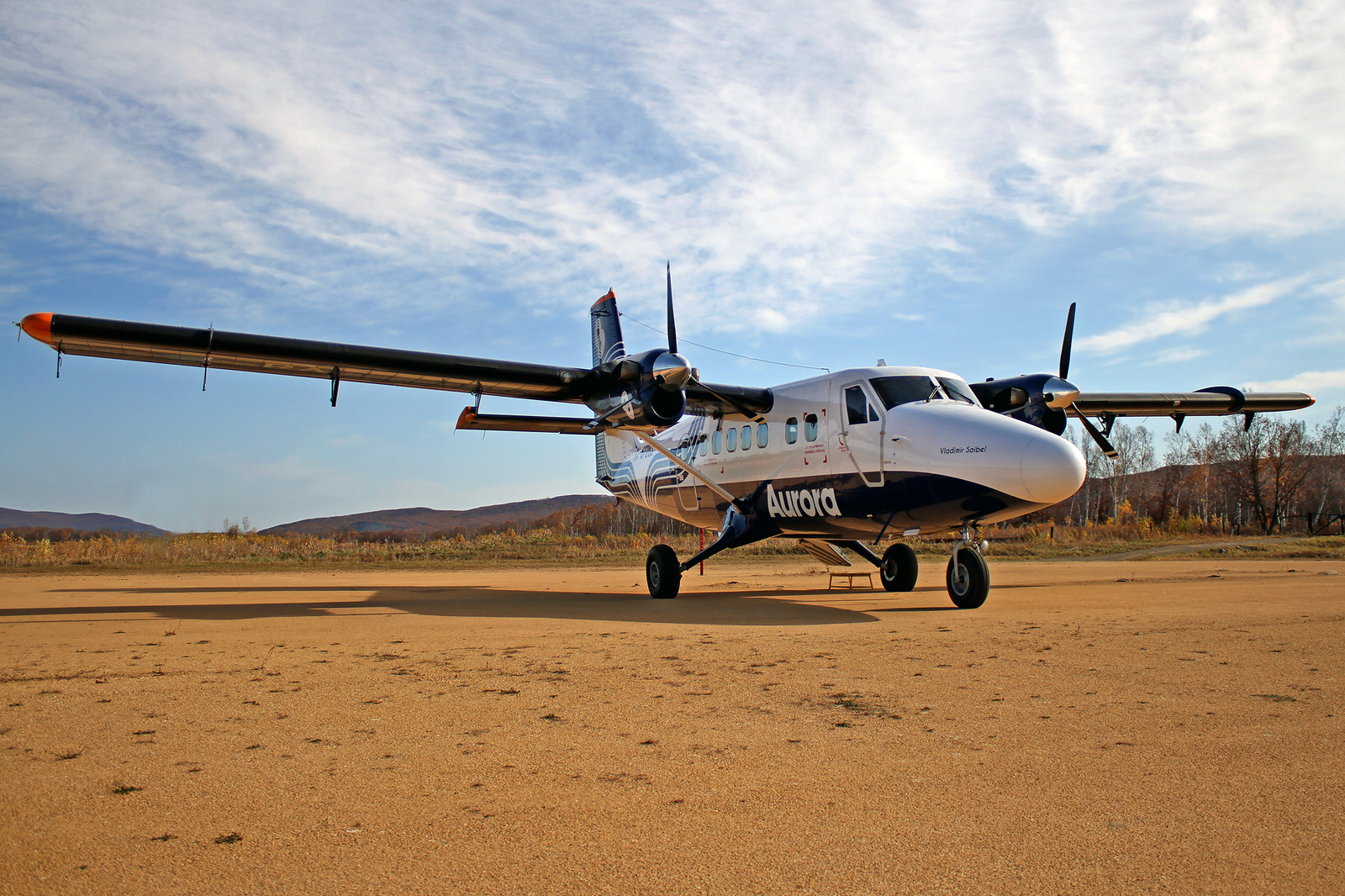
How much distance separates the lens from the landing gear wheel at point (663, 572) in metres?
14.6

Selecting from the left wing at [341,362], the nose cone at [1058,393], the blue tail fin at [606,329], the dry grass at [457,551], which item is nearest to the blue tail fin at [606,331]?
the blue tail fin at [606,329]

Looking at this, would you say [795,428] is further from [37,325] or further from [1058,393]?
[37,325]

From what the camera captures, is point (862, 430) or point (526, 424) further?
point (526, 424)

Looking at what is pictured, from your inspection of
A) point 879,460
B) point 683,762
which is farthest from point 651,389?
point 683,762

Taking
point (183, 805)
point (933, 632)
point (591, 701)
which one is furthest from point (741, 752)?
point (933, 632)

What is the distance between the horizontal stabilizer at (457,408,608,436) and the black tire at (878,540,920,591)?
641cm

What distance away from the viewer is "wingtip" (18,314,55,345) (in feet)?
35.8

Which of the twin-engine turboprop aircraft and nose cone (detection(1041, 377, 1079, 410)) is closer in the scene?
the twin-engine turboprop aircraft

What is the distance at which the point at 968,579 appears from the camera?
37.9 ft

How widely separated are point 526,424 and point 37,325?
793 centimetres

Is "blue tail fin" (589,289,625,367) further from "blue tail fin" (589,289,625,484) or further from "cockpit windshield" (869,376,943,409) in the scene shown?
"cockpit windshield" (869,376,943,409)

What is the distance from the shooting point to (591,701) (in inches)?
213

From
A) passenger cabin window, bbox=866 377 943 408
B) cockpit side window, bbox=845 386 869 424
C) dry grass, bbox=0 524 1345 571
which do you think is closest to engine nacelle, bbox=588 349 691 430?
cockpit side window, bbox=845 386 869 424

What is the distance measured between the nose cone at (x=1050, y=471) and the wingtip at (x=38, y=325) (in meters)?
13.4
